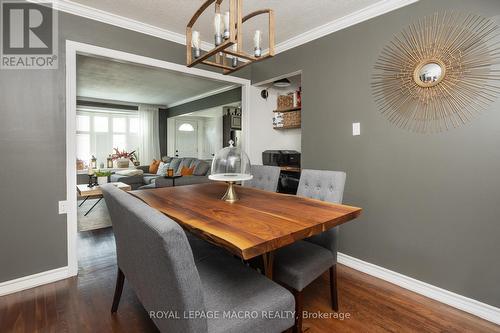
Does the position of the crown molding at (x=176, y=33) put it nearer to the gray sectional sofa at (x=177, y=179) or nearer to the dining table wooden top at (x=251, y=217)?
the dining table wooden top at (x=251, y=217)

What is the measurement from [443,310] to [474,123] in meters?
1.33

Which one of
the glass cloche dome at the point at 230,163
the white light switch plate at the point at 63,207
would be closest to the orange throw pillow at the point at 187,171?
the white light switch plate at the point at 63,207

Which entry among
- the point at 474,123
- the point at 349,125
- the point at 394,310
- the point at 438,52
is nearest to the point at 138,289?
the point at 394,310

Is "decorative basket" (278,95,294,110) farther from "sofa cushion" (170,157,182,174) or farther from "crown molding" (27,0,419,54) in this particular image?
"sofa cushion" (170,157,182,174)

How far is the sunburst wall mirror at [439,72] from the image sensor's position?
1.69 metres

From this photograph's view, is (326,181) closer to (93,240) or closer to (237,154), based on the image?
(237,154)

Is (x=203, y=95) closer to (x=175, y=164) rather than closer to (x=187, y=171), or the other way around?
(x=175, y=164)

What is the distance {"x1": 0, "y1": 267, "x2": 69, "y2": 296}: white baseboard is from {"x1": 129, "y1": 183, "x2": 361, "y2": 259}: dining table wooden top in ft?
3.54

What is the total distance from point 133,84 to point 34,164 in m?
3.53

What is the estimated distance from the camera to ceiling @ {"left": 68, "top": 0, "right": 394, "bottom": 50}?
219 cm

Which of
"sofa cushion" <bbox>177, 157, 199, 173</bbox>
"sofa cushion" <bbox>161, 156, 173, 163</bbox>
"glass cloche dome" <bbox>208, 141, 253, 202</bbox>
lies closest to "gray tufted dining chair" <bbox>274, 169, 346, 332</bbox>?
"glass cloche dome" <bbox>208, 141, 253, 202</bbox>

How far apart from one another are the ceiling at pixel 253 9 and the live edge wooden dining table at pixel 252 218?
1.67 m

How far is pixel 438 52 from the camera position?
1859 mm

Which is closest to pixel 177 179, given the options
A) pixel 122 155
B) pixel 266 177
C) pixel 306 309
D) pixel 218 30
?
pixel 266 177
